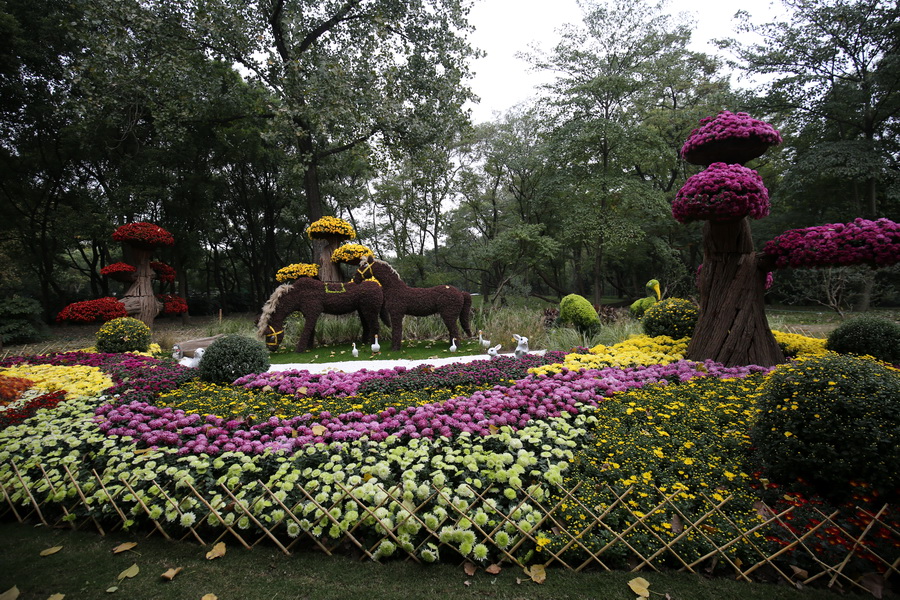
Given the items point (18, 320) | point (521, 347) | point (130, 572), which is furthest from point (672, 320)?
point (18, 320)

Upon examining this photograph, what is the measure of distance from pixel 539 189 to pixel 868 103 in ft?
40.4

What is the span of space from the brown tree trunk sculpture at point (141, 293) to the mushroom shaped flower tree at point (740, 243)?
13684 millimetres

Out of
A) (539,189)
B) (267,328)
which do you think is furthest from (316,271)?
(539,189)

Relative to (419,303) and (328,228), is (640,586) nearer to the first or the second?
(419,303)

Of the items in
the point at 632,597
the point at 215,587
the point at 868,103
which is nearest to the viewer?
the point at 632,597

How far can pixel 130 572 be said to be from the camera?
2.20 meters

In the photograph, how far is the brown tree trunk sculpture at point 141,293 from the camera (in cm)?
1103

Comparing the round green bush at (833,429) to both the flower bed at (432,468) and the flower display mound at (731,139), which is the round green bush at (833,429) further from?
the flower display mound at (731,139)

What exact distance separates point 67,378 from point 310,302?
3975 mm

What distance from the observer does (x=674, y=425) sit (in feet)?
11.4

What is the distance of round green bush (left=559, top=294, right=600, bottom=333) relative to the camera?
8633 mm

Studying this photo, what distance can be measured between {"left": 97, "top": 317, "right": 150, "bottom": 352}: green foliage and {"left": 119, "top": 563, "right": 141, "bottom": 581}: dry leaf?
Answer: 7.80 m

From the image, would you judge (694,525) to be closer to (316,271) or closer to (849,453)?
(849,453)

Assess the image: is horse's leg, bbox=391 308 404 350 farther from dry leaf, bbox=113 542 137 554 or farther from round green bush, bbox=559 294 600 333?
dry leaf, bbox=113 542 137 554
